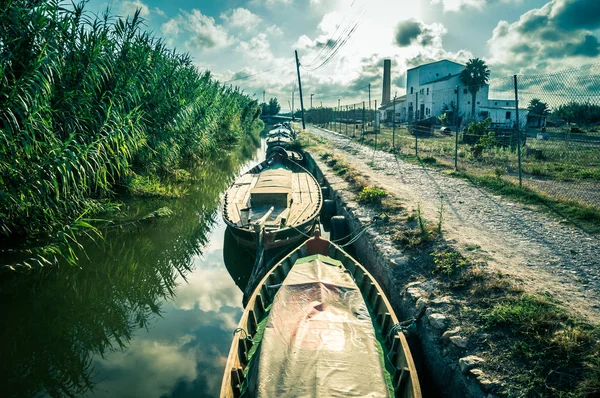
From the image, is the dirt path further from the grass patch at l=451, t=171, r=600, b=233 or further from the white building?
the white building

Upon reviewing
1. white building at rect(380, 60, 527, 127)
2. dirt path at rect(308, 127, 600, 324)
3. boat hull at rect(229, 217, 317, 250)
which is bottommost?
boat hull at rect(229, 217, 317, 250)

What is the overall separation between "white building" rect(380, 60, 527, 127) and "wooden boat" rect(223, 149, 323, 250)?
2478cm

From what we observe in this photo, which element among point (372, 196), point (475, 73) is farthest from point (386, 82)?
point (372, 196)

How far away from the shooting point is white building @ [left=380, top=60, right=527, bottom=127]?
37688mm

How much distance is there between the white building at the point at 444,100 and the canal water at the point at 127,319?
28.8 meters

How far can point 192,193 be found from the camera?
15586 mm

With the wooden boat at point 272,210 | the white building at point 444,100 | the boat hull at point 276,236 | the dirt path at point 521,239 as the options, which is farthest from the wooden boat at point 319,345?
the white building at point 444,100

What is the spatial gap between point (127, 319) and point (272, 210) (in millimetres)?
4334

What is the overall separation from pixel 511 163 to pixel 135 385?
14.4 metres

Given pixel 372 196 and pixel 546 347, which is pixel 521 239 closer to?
pixel 546 347

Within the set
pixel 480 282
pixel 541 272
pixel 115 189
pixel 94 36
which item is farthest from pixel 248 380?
pixel 115 189

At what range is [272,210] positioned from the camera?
368 inches

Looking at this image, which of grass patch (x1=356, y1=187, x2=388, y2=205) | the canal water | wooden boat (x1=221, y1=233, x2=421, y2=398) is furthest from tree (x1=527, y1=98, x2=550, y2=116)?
the canal water

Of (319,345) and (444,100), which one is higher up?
(444,100)
